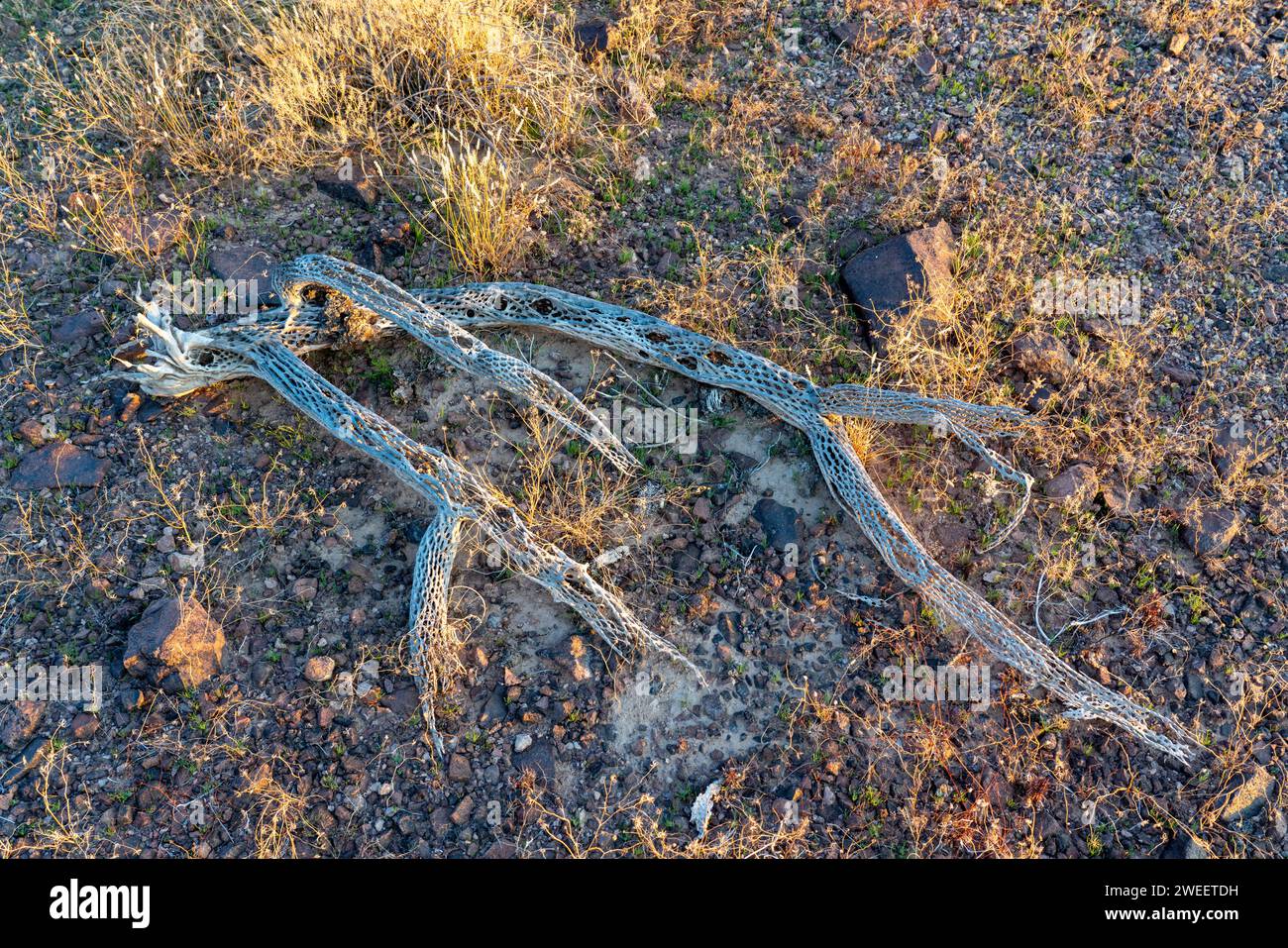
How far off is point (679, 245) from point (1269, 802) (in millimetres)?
3563

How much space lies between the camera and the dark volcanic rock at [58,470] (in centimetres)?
435

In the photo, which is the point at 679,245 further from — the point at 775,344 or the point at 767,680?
the point at 767,680

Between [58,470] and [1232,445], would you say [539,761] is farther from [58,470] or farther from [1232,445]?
[1232,445]

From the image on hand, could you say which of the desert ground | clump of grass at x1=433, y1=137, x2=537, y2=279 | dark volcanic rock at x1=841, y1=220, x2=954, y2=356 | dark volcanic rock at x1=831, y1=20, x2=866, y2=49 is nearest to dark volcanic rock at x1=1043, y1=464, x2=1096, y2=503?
the desert ground

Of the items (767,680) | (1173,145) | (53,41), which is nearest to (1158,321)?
(1173,145)

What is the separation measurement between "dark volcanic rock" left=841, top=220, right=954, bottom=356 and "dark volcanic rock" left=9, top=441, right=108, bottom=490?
3649 millimetres

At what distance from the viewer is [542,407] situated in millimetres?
4242

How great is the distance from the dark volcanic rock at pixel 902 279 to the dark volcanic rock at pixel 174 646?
3.24m

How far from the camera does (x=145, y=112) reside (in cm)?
544

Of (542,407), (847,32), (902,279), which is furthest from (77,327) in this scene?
(847,32)

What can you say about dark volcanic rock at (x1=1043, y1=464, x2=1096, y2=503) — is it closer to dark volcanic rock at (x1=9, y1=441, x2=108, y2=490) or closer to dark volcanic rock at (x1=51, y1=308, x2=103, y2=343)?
dark volcanic rock at (x1=9, y1=441, x2=108, y2=490)

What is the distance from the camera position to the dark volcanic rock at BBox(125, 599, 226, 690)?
3.79m

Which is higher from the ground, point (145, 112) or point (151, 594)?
point (145, 112)

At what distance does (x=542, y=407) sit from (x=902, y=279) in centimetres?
191
